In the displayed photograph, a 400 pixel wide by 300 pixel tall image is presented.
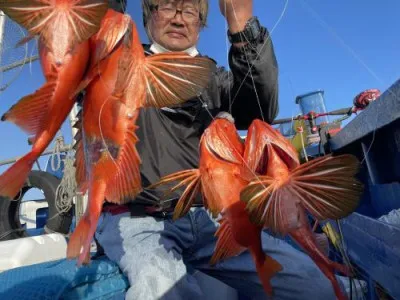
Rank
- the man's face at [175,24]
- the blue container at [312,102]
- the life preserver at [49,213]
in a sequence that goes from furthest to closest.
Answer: the blue container at [312,102]
the life preserver at [49,213]
the man's face at [175,24]

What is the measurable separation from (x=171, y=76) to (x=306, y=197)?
2.13 feet

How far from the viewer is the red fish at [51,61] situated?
95cm

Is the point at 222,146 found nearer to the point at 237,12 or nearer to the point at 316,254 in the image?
the point at 316,254

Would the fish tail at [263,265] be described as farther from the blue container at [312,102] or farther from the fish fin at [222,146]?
the blue container at [312,102]

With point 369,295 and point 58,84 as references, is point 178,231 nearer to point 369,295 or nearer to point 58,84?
point 58,84

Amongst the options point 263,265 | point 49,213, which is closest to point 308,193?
point 263,265

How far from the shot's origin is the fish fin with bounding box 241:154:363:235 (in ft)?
3.42

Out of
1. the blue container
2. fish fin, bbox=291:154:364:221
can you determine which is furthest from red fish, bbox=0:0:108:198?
the blue container

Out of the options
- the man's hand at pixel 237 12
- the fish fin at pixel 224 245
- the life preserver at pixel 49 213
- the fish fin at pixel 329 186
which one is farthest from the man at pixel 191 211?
the life preserver at pixel 49 213

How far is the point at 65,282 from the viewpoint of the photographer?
1528 mm

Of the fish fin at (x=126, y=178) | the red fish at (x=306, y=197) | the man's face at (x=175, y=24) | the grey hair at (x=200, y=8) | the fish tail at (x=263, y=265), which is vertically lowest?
the fish tail at (x=263, y=265)

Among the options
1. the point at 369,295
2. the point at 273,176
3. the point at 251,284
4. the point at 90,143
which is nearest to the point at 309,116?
the point at 369,295

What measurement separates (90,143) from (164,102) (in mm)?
304

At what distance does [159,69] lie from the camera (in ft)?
4.04
